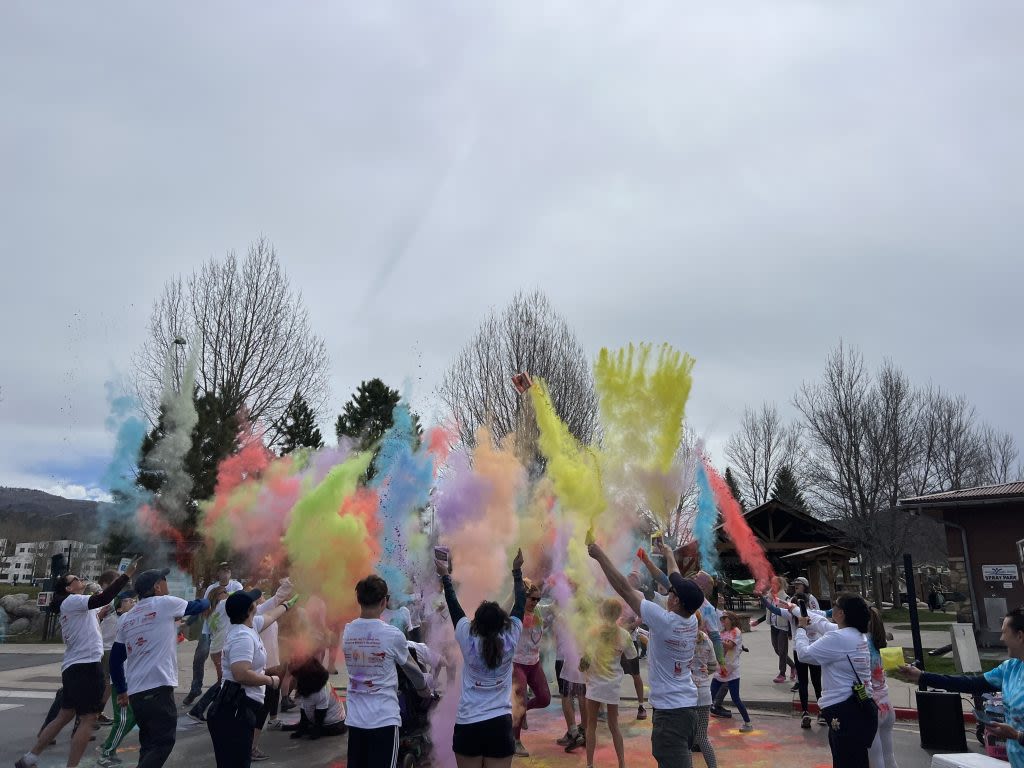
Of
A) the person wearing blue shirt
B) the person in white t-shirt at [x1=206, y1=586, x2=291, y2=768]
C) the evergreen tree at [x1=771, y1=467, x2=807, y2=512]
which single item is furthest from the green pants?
the evergreen tree at [x1=771, y1=467, x2=807, y2=512]

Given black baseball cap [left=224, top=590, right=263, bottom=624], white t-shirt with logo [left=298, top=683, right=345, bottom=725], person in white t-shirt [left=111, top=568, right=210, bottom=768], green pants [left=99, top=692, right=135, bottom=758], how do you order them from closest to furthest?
black baseball cap [left=224, top=590, right=263, bottom=624] < person in white t-shirt [left=111, top=568, right=210, bottom=768] < green pants [left=99, top=692, right=135, bottom=758] < white t-shirt with logo [left=298, top=683, right=345, bottom=725]

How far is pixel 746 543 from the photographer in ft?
56.9

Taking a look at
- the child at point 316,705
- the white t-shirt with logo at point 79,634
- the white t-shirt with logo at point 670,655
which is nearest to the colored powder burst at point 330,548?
the child at point 316,705

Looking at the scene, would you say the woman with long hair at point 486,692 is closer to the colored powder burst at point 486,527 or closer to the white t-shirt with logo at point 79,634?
the colored powder burst at point 486,527

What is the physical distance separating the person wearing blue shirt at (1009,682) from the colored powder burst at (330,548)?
5.36 meters

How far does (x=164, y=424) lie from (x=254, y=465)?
4.50 metres

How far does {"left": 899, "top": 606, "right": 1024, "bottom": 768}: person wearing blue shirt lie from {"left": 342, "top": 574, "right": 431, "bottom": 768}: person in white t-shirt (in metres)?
3.33

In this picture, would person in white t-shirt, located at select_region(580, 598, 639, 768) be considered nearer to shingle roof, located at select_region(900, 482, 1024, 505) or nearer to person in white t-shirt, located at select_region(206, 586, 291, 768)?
person in white t-shirt, located at select_region(206, 586, 291, 768)

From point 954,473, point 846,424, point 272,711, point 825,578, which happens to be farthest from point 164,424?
point 954,473

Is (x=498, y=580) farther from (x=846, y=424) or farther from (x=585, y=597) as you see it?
(x=846, y=424)

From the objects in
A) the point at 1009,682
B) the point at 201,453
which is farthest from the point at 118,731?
the point at 201,453

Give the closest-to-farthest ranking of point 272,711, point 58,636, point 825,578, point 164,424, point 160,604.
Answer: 1. point 160,604
2. point 272,711
3. point 164,424
4. point 58,636
5. point 825,578

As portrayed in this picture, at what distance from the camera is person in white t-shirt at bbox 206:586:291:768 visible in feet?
14.5

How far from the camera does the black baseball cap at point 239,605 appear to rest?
464cm
